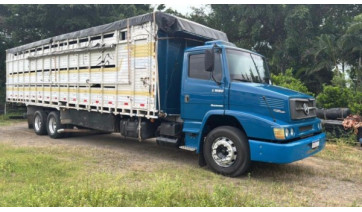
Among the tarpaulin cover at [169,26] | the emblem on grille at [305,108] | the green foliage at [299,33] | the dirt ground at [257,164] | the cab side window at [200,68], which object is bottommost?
the dirt ground at [257,164]

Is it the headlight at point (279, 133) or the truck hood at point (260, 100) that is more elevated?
the truck hood at point (260, 100)

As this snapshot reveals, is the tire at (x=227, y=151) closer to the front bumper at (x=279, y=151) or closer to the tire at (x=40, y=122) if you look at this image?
the front bumper at (x=279, y=151)

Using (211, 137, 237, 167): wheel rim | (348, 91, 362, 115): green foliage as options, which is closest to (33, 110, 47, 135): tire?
(211, 137, 237, 167): wheel rim

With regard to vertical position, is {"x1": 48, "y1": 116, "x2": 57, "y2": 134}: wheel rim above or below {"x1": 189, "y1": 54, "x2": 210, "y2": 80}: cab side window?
below

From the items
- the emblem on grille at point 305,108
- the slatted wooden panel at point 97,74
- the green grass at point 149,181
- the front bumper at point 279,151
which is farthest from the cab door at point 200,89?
the emblem on grille at point 305,108

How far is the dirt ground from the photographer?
17.4 ft

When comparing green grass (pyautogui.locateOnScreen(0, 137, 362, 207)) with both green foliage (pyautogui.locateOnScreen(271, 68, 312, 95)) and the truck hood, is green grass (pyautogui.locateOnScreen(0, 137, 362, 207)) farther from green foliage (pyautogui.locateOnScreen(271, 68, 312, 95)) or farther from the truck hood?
green foliage (pyautogui.locateOnScreen(271, 68, 312, 95))

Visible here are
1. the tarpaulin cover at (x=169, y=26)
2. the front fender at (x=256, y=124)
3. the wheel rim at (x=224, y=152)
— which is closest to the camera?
the front fender at (x=256, y=124)

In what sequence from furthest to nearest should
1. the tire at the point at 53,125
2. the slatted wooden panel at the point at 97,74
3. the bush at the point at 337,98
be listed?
1. the bush at the point at 337,98
2. the tire at the point at 53,125
3. the slatted wooden panel at the point at 97,74

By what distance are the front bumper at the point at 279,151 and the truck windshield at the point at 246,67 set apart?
142 cm

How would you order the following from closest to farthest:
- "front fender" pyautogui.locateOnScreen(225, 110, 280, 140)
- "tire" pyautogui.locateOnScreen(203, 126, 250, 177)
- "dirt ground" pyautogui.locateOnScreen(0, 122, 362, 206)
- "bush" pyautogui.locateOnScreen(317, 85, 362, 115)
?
1. "dirt ground" pyautogui.locateOnScreen(0, 122, 362, 206)
2. "front fender" pyautogui.locateOnScreen(225, 110, 280, 140)
3. "tire" pyautogui.locateOnScreen(203, 126, 250, 177)
4. "bush" pyautogui.locateOnScreen(317, 85, 362, 115)

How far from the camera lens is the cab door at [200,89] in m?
6.21

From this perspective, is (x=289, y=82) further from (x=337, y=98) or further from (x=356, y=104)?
(x=356, y=104)

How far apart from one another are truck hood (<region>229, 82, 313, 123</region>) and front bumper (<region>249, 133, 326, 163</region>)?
48 centimetres
